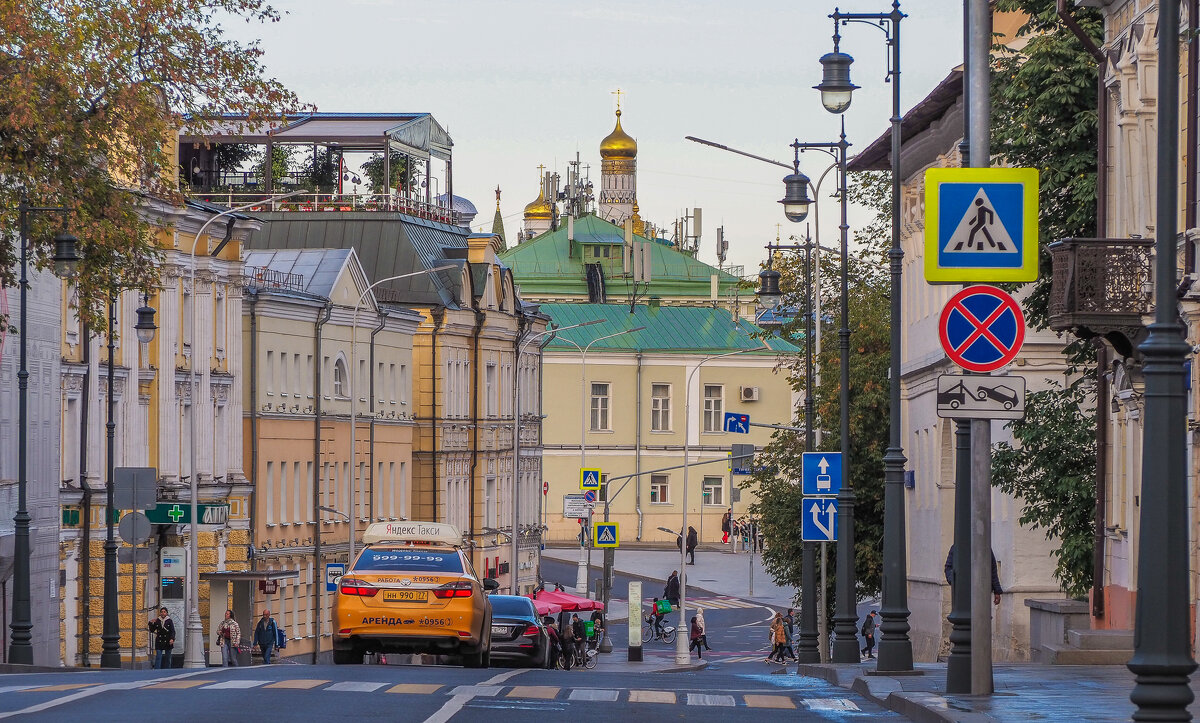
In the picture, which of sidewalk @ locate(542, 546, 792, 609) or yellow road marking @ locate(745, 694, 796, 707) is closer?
yellow road marking @ locate(745, 694, 796, 707)

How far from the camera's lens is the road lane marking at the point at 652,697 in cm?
1853

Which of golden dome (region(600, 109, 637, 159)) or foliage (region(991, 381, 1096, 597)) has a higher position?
golden dome (region(600, 109, 637, 159))

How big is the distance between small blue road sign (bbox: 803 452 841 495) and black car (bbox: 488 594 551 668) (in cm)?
607

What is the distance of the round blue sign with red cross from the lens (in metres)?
17.5

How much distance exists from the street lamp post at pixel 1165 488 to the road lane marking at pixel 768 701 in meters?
5.80

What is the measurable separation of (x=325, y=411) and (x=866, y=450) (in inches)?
791

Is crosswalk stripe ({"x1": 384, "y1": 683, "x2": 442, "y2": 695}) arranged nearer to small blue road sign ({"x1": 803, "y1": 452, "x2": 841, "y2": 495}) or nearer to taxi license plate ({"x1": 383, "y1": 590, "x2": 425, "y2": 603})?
taxi license plate ({"x1": 383, "y1": 590, "x2": 425, "y2": 603})

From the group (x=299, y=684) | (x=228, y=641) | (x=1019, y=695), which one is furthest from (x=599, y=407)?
(x=1019, y=695)

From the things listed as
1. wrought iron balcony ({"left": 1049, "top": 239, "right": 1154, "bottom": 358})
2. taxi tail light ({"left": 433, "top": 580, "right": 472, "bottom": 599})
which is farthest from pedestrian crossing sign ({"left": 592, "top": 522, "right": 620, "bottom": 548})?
wrought iron balcony ({"left": 1049, "top": 239, "right": 1154, "bottom": 358})

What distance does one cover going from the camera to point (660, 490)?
11806 cm

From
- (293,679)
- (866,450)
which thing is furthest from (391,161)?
(293,679)

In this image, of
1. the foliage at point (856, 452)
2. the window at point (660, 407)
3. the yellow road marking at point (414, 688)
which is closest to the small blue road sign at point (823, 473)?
the yellow road marking at point (414, 688)

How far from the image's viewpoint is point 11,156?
83.8 feet

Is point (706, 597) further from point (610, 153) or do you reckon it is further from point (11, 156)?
point (610, 153)
